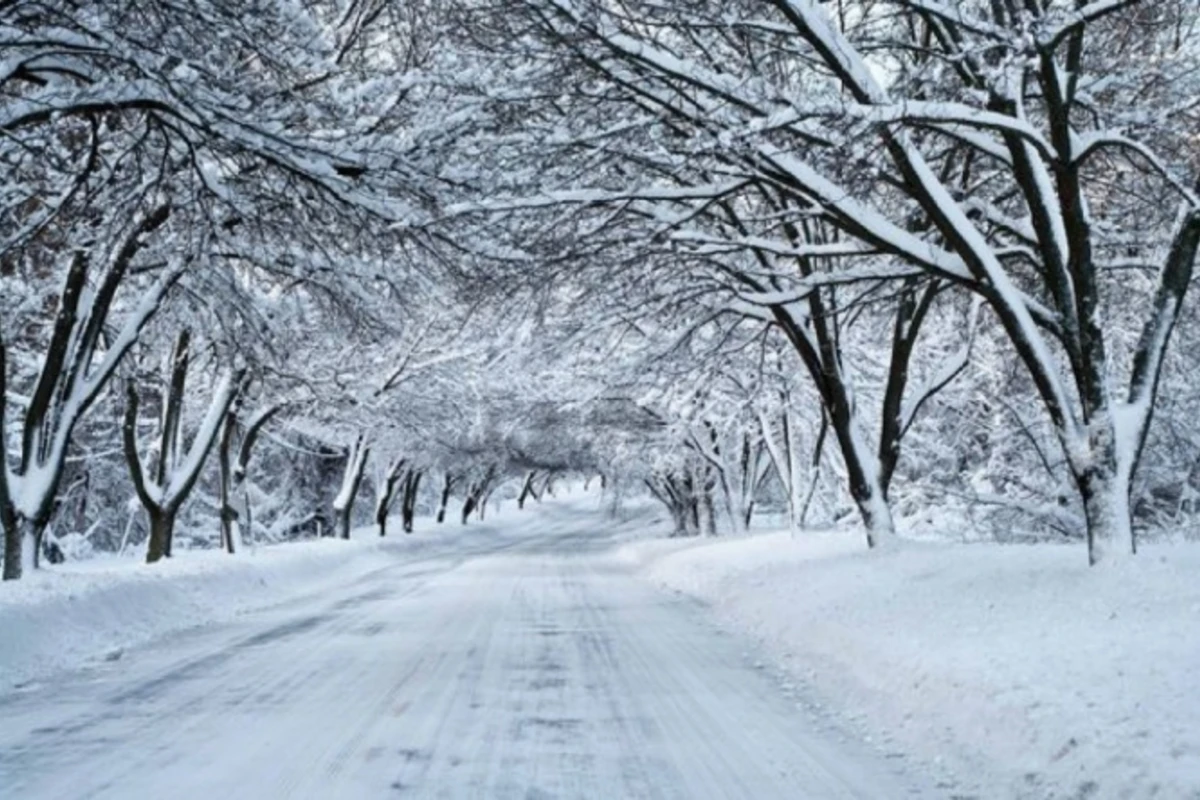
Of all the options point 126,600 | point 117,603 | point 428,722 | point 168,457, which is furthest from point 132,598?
point 428,722

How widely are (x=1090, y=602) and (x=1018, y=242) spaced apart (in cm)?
672

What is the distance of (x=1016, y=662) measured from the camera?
669 cm

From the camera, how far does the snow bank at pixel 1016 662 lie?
5047 mm

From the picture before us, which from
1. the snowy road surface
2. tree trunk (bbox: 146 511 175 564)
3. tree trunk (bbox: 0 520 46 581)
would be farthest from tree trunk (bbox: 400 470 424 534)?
the snowy road surface

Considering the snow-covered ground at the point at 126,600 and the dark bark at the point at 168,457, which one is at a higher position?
the dark bark at the point at 168,457

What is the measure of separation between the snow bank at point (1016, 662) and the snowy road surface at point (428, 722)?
517 mm

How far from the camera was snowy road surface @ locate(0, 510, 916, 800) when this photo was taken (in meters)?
5.66

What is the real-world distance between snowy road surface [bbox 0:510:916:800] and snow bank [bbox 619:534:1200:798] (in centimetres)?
52

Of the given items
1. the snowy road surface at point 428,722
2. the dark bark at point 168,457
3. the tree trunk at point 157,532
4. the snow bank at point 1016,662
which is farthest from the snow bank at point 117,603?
the snow bank at point 1016,662

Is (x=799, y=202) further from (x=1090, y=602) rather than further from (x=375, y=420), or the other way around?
(x=375, y=420)

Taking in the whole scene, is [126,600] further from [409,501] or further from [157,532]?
[409,501]

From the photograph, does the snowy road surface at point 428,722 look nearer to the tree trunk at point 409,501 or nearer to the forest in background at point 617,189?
the forest in background at point 617,189

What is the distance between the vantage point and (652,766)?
6.01m

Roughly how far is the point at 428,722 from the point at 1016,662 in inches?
147
